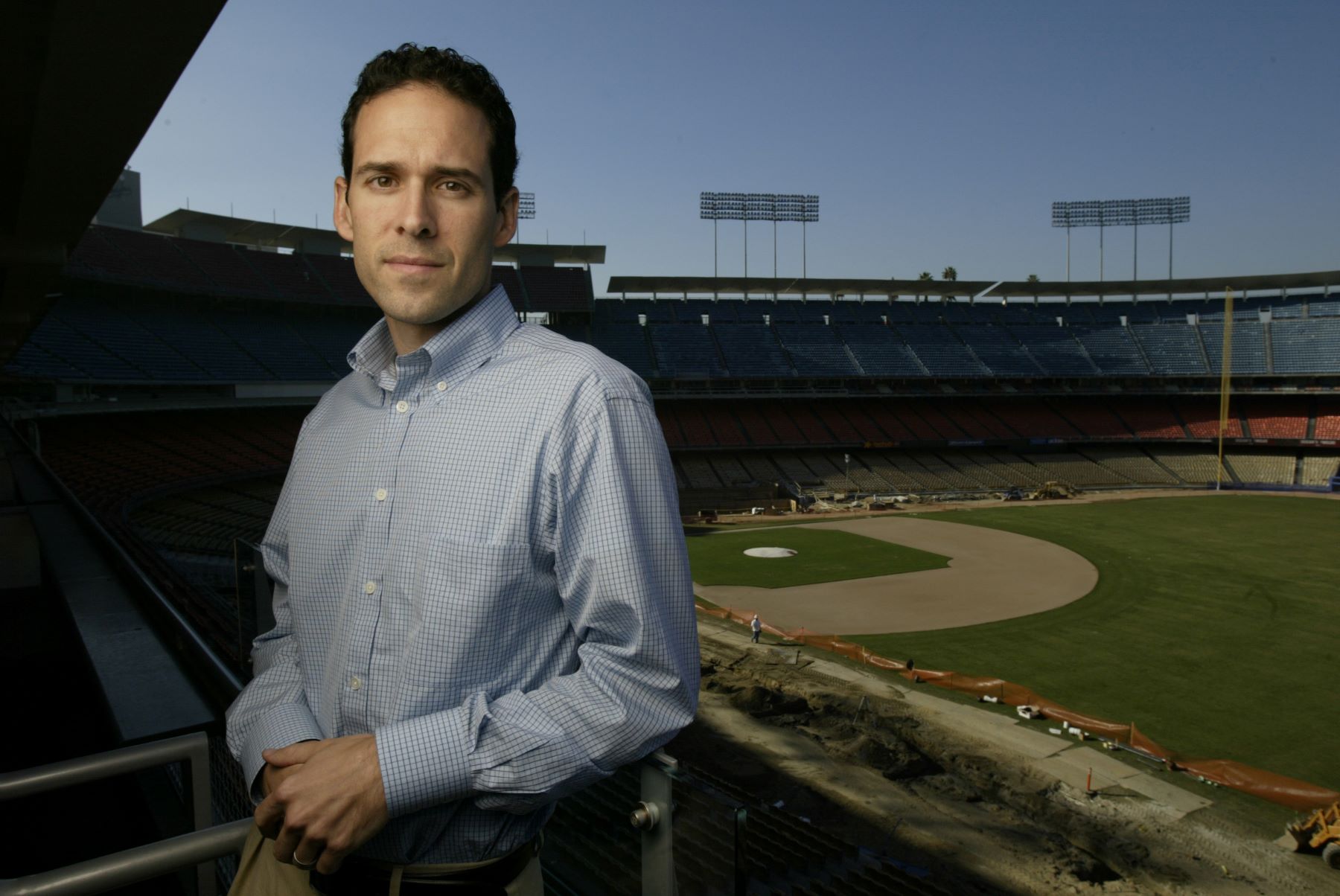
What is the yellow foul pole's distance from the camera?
52.3 metres

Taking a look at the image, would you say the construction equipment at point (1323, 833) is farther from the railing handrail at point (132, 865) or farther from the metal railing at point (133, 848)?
the railing handrail at point (132, 865)

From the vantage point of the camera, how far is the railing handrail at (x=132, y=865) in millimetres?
1748

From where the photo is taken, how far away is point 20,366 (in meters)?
28.0

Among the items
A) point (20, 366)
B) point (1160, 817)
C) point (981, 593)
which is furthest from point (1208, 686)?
point (20, 366)

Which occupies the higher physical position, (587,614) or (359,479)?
(359,479)

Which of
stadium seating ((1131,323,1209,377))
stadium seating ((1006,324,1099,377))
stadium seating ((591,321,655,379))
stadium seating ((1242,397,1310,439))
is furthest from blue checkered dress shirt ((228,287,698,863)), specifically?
stadium seating ((1131,323,1209,377))

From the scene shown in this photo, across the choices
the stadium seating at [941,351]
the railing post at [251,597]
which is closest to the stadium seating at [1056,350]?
the stadium seating at [941,351]

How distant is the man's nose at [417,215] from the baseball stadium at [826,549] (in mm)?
1413

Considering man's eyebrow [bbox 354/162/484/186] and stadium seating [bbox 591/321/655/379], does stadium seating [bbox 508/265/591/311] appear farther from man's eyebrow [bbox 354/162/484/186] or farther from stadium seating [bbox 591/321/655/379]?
man's eyebrow [bbox 354/162/484/186]

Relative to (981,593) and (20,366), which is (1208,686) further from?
(20,366)

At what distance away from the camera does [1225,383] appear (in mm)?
54125

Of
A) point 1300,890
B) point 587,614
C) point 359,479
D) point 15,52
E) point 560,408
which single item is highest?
point 15,52

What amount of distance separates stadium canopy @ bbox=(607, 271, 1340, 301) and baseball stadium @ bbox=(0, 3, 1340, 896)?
41cm

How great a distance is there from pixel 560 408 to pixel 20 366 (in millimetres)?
→ 34803
